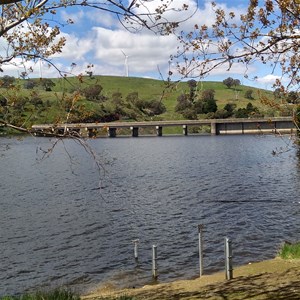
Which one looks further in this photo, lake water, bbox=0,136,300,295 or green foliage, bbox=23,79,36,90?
lake water, bbox=0,136,300,295

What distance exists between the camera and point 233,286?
1369cm

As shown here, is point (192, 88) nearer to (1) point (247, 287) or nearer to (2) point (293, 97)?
(2) point (293, 97)

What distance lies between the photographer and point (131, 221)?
1275 inches

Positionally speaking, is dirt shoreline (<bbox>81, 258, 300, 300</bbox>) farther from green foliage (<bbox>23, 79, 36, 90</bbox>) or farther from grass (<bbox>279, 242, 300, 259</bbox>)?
green foliage (<bbox>23, 79, 36, 90</bbox>)

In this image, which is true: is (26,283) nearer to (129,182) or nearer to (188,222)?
(188,222)

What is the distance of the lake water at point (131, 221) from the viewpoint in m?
21.3

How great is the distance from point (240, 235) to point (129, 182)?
27654 mm

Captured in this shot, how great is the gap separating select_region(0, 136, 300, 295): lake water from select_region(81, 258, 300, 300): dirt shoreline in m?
3.43

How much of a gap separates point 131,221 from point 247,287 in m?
19.7

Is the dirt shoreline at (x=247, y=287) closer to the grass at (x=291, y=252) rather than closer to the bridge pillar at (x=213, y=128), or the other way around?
the grass at (x=291, y=252)

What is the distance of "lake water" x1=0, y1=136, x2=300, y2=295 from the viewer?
840 inches

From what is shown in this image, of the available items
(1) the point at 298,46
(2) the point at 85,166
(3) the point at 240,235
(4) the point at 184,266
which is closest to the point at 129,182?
(2) the point at 85,166

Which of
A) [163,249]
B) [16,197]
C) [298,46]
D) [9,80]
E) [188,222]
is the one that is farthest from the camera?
[16,197]

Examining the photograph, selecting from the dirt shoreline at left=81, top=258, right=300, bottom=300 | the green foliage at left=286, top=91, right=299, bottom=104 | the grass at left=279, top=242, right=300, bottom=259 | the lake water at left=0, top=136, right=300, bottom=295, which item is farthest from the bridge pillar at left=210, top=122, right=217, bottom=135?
the green foliage at left=286, top=91, right=299, bottom=104
